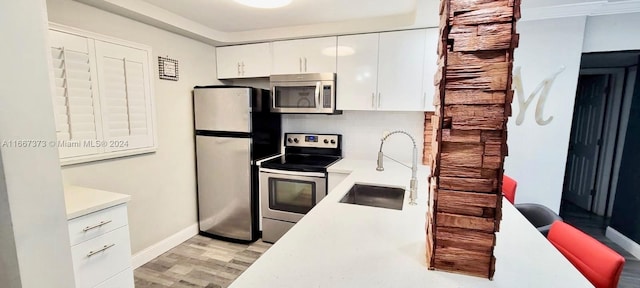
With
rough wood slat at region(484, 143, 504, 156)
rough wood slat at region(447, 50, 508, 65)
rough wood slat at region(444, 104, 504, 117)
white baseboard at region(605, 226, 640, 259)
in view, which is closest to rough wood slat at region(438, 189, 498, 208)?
rough wood slat at region(484, 143, 504, 156)

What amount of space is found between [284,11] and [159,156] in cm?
175

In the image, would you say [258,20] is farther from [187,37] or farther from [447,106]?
[447,106]

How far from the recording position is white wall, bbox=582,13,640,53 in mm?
2217

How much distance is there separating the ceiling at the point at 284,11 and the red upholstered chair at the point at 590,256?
1810 millimetres

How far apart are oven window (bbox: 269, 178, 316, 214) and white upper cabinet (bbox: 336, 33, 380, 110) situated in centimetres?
89

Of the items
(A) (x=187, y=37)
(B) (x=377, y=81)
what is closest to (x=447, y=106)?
(B) (x=377, y=81)

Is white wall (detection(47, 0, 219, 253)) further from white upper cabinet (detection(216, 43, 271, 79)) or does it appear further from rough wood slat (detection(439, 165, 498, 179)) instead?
rough wood slat (detection(439, 165, 498, 179))

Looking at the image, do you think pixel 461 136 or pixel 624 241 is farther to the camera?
pixel 624 241

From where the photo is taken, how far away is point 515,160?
2.47 m

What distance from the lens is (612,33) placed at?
226 cm

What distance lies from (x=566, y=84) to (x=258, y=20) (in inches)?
106

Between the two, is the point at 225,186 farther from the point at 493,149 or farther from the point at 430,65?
the point at 493,149

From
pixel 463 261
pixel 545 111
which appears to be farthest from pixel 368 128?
pixel 463 261

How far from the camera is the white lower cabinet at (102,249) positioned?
4.87ft
